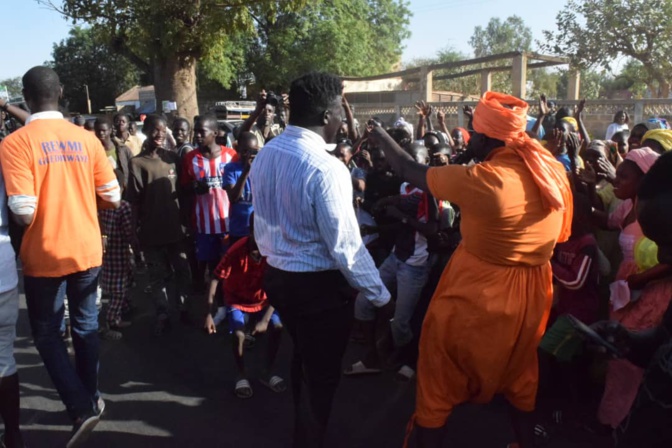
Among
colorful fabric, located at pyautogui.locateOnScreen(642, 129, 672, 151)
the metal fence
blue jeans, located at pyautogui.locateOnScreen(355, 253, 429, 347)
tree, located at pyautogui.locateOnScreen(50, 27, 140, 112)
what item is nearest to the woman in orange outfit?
blue jeans, located at pyautogui.locateOnScreen(355, 253, 429, 347)

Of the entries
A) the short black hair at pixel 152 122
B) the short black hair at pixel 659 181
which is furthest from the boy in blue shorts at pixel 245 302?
the short black hair at pixel 659 181

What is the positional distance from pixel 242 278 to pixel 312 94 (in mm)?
1809

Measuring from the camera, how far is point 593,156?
3707 mm

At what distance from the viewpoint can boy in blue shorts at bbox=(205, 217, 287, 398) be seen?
3893 mm

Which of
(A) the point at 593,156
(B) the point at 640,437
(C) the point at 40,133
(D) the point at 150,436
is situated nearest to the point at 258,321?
(D) the point at 150,436

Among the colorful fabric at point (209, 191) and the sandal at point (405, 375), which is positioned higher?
the colorful fabric at point (209, 191)

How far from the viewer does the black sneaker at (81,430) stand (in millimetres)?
3172

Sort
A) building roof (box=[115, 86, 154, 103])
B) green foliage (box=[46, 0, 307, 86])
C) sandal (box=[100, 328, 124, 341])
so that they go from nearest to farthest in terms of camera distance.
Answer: sandal (box=[100, 328, 124, 341])
green foliage (box=[46, 0, 307, 86])
building roof (box=[115, 86, 154, 103])

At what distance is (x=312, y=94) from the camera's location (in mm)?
2582

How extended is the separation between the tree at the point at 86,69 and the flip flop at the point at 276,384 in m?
41.6

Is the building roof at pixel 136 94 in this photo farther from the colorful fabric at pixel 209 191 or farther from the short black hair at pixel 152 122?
the colorful fabric at pixel 209 191

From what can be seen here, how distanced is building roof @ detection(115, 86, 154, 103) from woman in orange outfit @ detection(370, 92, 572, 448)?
4032cm

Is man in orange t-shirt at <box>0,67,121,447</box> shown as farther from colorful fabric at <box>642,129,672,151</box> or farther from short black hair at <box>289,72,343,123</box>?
colorful fabric at <box>642,129,672,151</box>

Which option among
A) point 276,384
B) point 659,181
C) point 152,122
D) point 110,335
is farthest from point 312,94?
point 110,335
